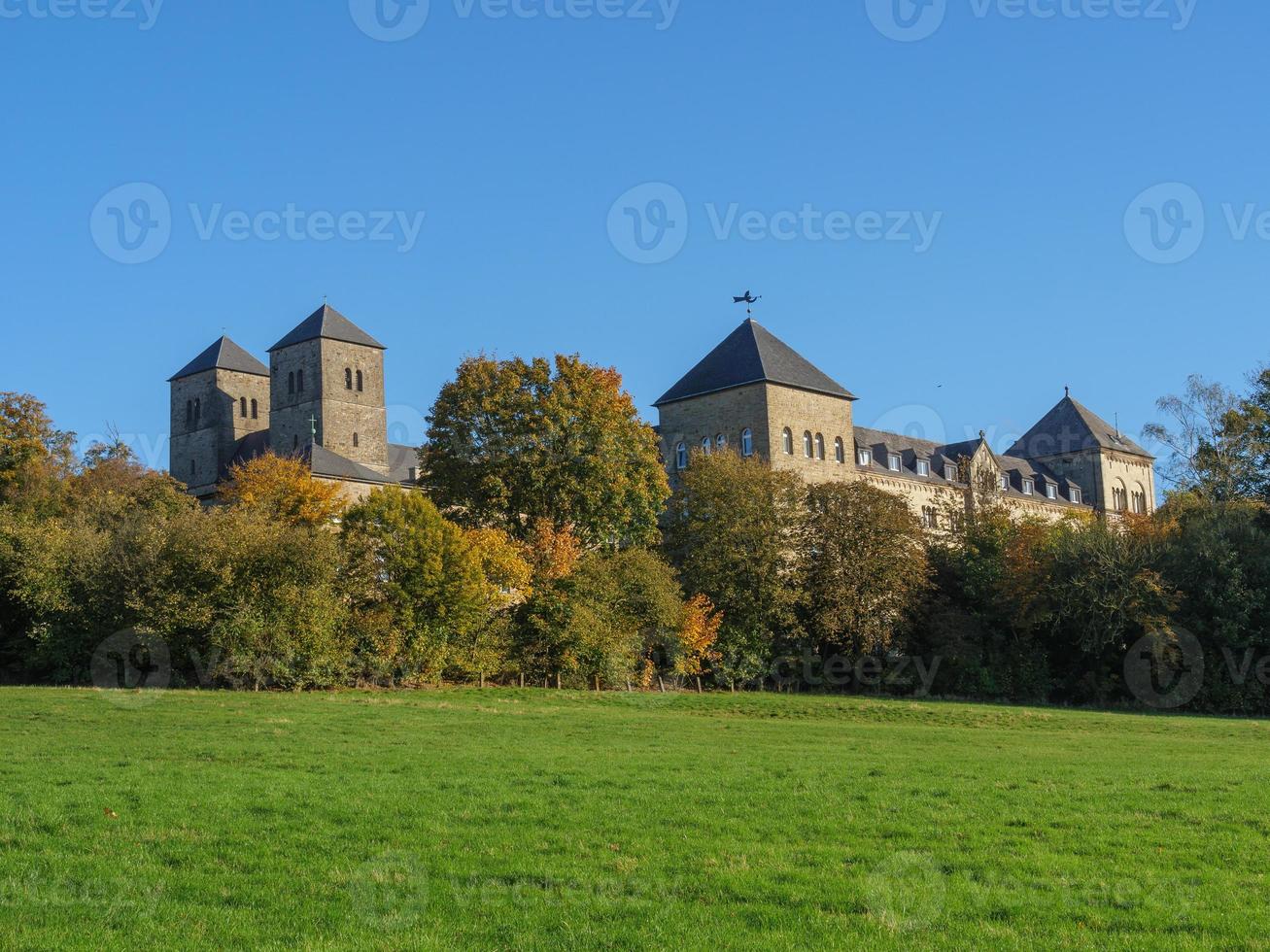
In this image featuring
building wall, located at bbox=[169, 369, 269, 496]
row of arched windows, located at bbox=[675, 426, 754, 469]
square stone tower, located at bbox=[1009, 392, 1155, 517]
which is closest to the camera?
row of arched windows, located at bbox=[675, 426, 754, 469]

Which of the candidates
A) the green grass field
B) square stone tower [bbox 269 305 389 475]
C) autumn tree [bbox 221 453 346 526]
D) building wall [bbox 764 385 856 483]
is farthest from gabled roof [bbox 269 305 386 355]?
the green grass field

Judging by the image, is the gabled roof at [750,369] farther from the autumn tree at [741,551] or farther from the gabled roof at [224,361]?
the gabled roof at [224,361]

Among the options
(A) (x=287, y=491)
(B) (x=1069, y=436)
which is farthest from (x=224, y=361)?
(B) (x=1069, y=436)

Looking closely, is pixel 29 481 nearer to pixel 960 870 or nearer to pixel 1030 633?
pixel 1030 633

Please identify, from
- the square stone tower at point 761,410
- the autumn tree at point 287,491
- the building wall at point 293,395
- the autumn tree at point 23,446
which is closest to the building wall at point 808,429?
the square stone tower at point 761,410

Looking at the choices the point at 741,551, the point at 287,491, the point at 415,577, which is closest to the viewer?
the point at 415,577

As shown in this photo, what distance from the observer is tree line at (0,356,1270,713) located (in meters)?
39.0

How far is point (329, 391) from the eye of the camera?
9925cm

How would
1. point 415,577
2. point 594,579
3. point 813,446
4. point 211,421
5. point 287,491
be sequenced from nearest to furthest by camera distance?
point 415,577 < point 594,579 < point 287,491 < point 813,446 < point 211,421

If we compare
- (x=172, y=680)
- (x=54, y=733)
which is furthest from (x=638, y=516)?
(x=54, y=733)

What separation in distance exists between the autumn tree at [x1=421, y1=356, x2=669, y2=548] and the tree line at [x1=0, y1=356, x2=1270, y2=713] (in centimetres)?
11

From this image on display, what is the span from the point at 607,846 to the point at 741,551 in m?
40.1

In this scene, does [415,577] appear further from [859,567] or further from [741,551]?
[859,567]

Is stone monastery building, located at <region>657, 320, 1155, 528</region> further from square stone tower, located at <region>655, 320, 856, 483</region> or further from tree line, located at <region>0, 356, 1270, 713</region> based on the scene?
tree line, located at <region>0, 356, 1270, 713</region>
